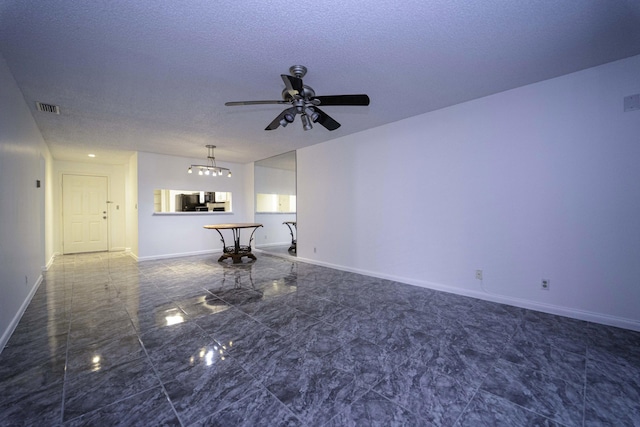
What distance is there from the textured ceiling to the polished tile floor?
236 centimetres

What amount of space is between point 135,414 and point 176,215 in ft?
17.8

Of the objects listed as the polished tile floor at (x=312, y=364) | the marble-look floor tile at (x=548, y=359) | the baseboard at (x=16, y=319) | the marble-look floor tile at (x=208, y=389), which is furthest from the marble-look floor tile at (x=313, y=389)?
the baseboard at (x=16, y=319)

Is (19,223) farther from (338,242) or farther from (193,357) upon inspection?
(338,242)

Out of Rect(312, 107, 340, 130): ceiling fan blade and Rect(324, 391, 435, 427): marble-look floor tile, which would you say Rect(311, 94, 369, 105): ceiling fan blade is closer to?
Rect(312, 107, 340, 130): ceiling fan blade

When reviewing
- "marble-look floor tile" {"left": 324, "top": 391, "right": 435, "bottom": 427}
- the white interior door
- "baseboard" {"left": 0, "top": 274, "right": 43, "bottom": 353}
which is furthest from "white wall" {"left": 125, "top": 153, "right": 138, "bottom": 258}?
"marble-look floor tile" {"left": 324, "top": 391, "right": 435, "bottom": 427}

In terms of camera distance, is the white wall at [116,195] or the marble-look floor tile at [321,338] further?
Answer: the white wall at [116,195]

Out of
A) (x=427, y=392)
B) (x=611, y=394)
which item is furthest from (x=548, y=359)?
(x=427, y=392)

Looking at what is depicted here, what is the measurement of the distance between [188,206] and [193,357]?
5282mm

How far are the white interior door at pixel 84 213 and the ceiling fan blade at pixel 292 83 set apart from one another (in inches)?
279

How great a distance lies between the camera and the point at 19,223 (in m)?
2.68

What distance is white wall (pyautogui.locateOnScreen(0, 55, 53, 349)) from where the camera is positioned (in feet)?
7.19

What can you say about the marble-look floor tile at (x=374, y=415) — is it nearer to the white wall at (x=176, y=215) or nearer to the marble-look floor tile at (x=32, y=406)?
the marble-look floor tile at (x=32, y=406)

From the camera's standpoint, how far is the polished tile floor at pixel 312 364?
140 centimetres

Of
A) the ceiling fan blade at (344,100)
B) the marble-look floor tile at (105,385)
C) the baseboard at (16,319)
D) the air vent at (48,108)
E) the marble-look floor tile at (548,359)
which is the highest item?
the air vent at (48,108)
